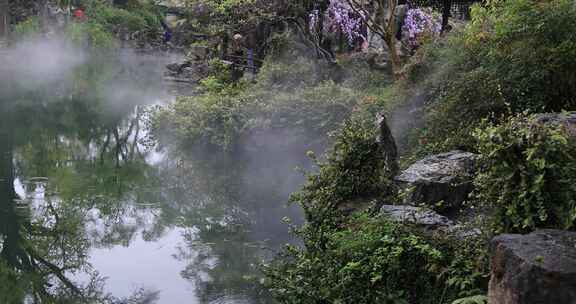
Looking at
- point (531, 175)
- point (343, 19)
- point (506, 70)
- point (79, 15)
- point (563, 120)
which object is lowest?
point (531, 175)

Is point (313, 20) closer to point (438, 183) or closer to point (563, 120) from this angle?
point (438, 183)

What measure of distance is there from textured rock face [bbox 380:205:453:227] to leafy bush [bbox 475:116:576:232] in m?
0.88

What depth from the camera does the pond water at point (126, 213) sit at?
7.74 metres

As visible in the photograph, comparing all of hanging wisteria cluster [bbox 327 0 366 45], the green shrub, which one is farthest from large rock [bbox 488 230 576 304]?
the green shrub

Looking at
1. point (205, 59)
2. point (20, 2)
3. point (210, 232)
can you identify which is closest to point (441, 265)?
point (210, 232)

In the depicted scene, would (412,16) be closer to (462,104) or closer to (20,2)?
(462,104)

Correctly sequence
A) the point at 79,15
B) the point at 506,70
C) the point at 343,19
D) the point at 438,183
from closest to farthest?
1. the point at 438,183
2. the point at 506,70
3. the point at 343,19
4. the point at 79,15

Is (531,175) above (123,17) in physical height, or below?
below

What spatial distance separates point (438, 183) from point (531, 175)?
1.96 meters

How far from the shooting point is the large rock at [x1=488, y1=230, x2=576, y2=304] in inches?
143

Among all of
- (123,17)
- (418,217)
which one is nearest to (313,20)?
(418,217)

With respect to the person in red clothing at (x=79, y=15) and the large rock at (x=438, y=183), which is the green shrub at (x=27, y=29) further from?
the large rock at (x=438, y=183)

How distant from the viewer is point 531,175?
457 centimetres

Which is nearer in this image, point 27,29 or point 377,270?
point 377,270
